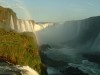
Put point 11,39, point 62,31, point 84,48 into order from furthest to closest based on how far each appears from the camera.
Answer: point 62,31
point 84,48
point 11,39

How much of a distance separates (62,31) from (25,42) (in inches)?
2297

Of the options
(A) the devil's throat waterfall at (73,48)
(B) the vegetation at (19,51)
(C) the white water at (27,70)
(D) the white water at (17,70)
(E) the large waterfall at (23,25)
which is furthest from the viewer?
(E) the large waterfall at (23,25)

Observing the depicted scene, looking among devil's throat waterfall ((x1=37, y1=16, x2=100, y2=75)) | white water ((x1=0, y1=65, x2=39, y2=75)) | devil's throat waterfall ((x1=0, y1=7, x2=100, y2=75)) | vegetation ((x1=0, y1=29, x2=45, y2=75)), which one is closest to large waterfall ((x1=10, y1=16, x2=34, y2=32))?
devil's throat waterfall ((x1=0, y1=7, x2=100, y2=75))

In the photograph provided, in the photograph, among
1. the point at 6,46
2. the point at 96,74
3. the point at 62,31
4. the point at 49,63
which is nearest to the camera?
the point at 6,46

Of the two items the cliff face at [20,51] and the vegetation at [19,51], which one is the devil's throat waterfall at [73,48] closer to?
the cliff face at [20,51]

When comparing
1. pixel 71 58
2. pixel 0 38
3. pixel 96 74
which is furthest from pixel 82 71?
pixel 0 38

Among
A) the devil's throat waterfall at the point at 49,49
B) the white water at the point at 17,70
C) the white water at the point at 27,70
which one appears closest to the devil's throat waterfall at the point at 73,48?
the devil's throat waterfall at the point at 49,49

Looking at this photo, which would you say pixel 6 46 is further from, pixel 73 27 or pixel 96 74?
pixel 73 27

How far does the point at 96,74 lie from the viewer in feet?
120

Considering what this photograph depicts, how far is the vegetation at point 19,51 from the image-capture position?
24.1 meters

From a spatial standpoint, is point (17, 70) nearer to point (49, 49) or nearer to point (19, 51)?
point (19, 51)

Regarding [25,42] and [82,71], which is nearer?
[25,42]

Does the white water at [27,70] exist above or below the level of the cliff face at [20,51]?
below

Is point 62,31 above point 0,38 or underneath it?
underneath
